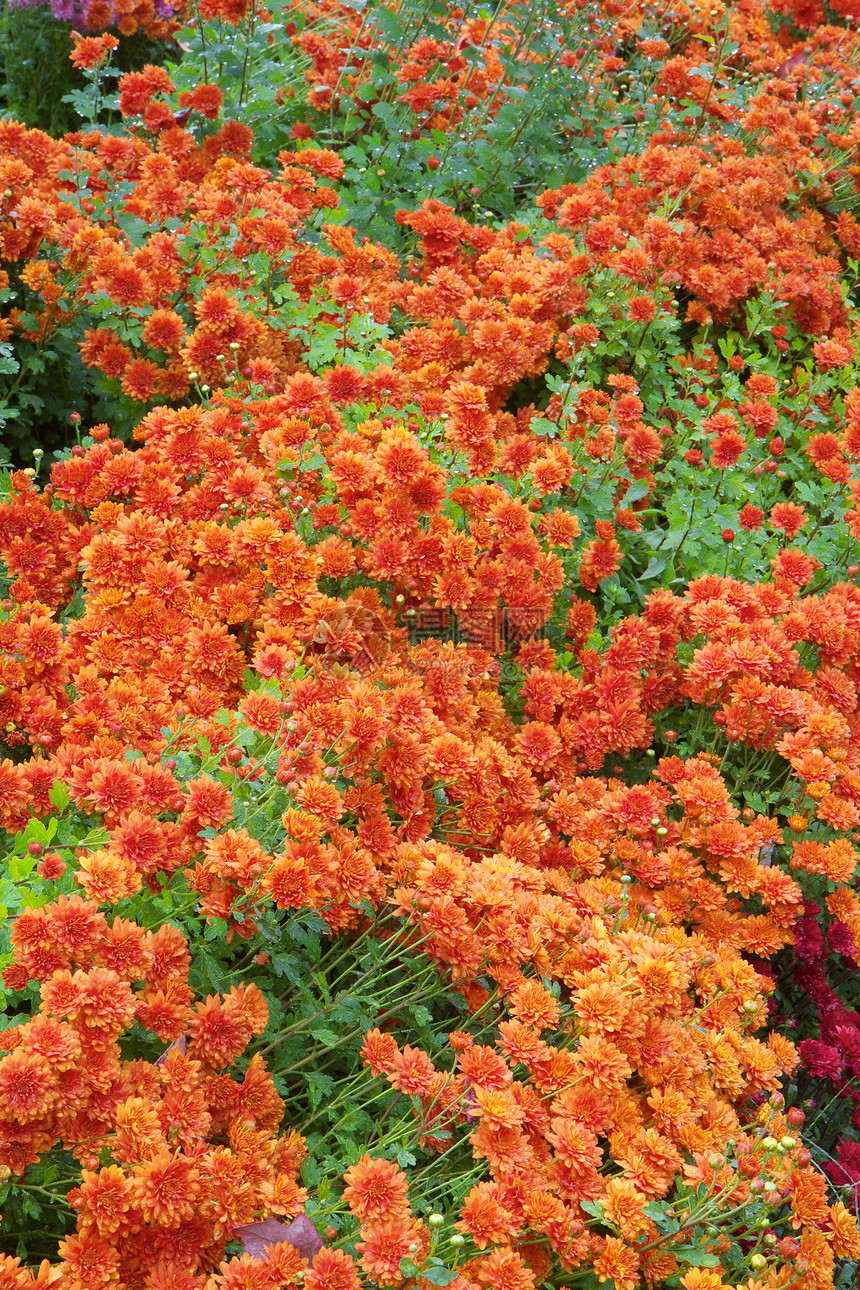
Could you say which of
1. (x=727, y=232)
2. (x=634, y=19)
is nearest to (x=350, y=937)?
(x=727, y=232)

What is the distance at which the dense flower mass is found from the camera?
1951 millimetres

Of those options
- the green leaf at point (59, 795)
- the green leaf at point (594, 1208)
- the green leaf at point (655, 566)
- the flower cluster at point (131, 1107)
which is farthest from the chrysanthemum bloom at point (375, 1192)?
the green leaf at point (655, 566)

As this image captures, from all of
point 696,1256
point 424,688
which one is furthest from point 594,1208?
point 424,688

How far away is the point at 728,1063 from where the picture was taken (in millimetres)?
2355

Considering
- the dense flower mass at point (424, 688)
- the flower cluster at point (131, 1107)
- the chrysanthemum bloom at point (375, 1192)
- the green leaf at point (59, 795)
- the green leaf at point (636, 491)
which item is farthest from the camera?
the green leaf at point (636, 491)

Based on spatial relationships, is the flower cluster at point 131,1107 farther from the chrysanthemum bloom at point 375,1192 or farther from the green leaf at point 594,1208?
the green leaf at point 594,1208

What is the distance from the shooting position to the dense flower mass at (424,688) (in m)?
1.95

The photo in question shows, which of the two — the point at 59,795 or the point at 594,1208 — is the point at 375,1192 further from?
the point at 59,795

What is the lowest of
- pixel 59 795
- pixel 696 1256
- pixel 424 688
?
pixel 696 1256

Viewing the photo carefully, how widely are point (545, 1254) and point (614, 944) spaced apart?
1.98 ft

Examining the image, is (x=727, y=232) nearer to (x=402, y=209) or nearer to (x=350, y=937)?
(x=402, y=209)

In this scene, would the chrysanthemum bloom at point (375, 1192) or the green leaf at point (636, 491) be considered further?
the green leaf at point (636, 491)

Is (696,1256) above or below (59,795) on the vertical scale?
below

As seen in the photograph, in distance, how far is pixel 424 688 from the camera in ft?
9.16
